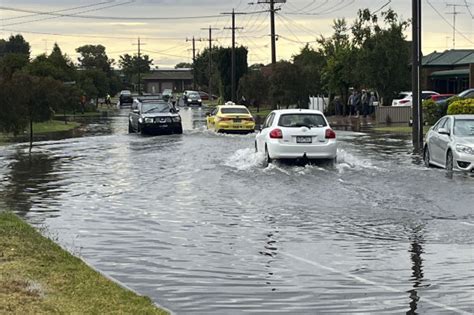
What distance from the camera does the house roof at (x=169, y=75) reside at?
177 metres

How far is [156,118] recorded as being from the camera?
36.9 m

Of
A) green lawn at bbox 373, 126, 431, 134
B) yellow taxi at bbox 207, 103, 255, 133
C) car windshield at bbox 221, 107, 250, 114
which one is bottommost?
green lawn at bbox 373, 126, 431, 134

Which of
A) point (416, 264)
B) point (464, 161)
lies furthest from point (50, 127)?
point (416, 264)

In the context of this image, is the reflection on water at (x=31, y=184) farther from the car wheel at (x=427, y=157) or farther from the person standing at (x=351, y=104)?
the person standing at (x=351, y=104)

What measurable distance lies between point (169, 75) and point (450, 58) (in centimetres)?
11210

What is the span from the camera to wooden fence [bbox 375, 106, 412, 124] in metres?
46.6

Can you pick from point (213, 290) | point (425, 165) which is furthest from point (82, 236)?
point (425, 165)

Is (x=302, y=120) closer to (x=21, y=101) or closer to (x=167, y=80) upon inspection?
(x=21, y=101)

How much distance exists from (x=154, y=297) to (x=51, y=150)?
22156 millimetres

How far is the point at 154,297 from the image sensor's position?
7.88 m

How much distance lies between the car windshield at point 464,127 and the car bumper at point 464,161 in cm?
95

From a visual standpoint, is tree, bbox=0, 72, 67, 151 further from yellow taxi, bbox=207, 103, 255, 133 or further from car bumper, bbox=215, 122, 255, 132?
car bumper, bbox=215, 122, 255, 132

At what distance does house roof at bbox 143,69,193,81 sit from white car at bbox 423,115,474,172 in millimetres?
155218

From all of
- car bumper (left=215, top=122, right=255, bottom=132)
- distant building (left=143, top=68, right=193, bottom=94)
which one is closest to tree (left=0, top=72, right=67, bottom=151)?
car bumper (left=215, top=122, right=255, bottom=132)
